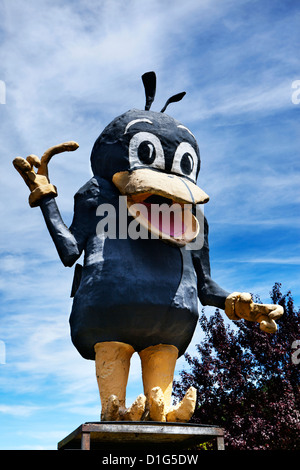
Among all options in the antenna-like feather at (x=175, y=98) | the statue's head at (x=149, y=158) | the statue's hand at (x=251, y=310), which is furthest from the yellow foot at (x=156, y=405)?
the antenna-like feather at (x=175, y=98)

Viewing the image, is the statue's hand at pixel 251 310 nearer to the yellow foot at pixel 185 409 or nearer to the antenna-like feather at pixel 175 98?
the yellow foot at pixel 185 409

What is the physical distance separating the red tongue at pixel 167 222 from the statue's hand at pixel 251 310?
0.65 meters

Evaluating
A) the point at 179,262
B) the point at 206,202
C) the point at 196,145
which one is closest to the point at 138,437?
the point at 179,262

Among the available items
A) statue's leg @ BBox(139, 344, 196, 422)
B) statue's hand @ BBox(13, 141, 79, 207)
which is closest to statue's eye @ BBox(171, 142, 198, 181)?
statue's hand @ BBox(13, 141, 79, 207)

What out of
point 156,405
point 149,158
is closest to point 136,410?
point 156,405

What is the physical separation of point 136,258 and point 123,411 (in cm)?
100

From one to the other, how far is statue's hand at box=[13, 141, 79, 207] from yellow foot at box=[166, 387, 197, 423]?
1631mm

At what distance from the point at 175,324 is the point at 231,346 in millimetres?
4969

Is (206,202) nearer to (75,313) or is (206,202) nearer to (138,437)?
(75,313)

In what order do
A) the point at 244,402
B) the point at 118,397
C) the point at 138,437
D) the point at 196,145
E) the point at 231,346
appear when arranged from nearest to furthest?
1. the point at 138,437
2. the point at 118,397
3. the point at 196,145
4. the point at 244,402
5. the point at 231,346

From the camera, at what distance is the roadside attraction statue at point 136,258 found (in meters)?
3.54

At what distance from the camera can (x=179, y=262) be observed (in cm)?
385

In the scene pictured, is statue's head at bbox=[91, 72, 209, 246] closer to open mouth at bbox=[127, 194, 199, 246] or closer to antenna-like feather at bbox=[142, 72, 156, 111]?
open mouth at bbox=[127, 194, 199, 246]
